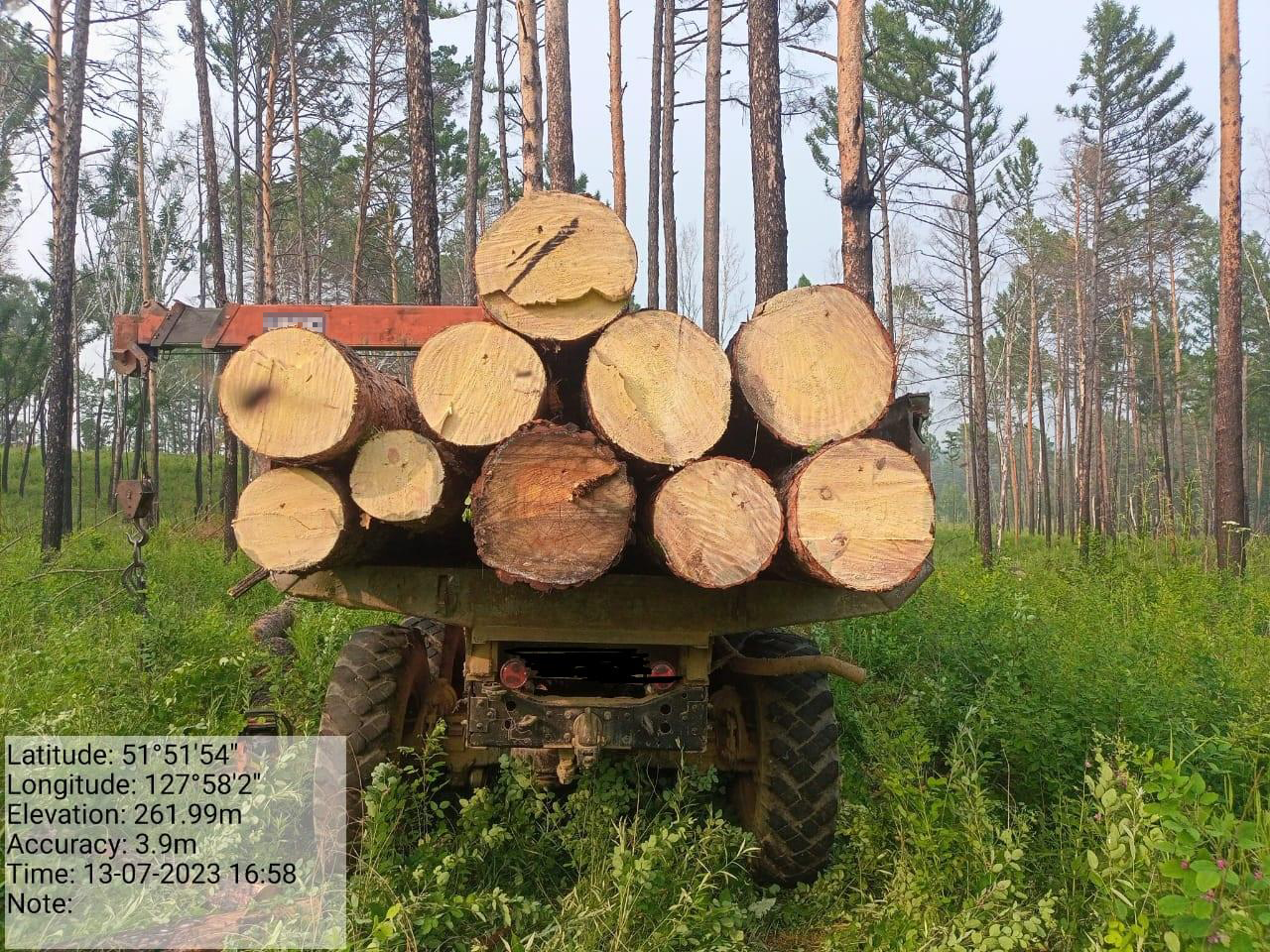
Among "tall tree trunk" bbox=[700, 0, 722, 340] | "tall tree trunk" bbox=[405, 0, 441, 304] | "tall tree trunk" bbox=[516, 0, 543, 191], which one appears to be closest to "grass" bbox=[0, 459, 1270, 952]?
"tall tree trunk" bbox=[405, 0, 441, 304]

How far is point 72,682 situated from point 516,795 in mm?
3196

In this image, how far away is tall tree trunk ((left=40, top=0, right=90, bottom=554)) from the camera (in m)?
12.0

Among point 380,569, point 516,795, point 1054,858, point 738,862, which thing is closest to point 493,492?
point 380,569

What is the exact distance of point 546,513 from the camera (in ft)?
9.09

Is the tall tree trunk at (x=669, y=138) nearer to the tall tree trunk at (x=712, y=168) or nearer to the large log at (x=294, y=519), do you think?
the tall tree trunk at (x=712, y=168)

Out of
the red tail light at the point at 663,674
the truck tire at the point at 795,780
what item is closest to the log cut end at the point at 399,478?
the red tail light at the point at 663,674

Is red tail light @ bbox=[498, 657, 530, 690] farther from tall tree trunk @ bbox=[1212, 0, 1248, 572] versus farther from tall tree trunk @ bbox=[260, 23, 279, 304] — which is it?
tall tree trunk @ bbox=[260, 23, 279, 304]

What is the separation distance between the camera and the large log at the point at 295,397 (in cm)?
284

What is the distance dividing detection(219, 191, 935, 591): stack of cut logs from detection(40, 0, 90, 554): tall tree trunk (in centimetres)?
1088

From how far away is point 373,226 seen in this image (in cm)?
2369

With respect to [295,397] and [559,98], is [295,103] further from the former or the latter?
[295,397]

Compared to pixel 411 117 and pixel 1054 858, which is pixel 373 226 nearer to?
pixel 411 117

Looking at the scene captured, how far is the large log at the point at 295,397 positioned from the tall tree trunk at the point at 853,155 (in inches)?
203

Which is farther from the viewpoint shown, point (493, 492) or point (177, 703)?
point (177, 703)
